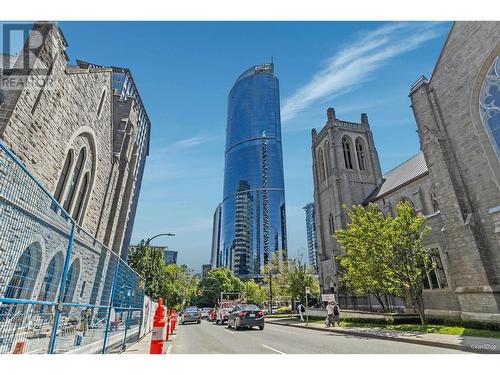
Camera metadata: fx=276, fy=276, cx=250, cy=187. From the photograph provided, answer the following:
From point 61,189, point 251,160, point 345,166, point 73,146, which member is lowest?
point 61,189

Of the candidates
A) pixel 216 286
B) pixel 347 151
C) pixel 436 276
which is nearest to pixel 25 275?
pixel 436 276

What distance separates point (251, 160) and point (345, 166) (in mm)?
98301

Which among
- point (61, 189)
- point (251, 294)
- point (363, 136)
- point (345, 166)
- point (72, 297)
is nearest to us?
point (72, 297)

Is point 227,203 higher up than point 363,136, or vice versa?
point 227,203

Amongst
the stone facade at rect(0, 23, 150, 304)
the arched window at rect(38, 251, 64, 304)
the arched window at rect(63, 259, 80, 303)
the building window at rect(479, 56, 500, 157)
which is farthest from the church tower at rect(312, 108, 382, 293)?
the arched window at rect(38, 251, 64, 304)

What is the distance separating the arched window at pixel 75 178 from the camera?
15.6 meters

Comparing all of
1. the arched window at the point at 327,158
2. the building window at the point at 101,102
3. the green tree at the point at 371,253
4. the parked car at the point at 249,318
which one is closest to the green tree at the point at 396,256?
the green tree at the point at 371,253

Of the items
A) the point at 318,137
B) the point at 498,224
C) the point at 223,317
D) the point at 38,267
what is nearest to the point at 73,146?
the point at 38,267

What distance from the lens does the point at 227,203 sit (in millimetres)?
137375

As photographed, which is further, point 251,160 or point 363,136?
point 251,160

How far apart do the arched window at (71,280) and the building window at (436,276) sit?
83.0 feet

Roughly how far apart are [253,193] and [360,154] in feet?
299

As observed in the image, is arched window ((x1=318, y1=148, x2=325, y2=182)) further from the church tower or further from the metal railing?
the metal railing

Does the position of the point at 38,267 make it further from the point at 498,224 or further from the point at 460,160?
the point at 460,160
